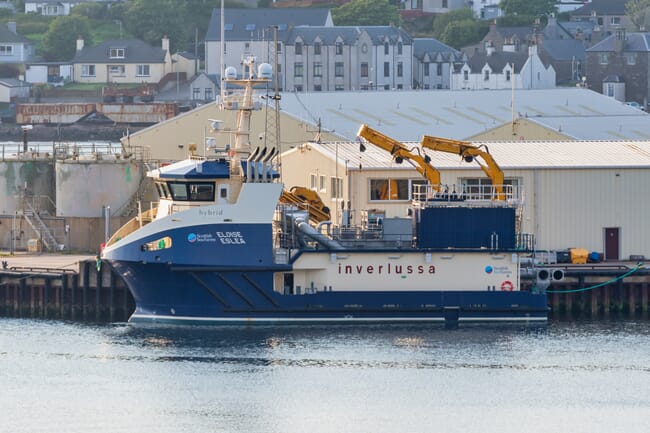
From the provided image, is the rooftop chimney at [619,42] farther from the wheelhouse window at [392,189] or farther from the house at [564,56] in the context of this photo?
the wheelhouse window at [392,189]

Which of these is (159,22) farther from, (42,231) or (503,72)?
(42,231)

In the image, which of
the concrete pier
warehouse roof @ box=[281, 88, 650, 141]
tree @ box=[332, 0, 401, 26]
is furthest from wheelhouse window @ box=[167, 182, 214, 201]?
tree @ box=[332, 0, 401, 26]

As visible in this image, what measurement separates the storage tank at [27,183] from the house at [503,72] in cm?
7445

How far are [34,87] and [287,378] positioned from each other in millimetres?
117808

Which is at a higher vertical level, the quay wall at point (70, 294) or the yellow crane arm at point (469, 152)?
the yellow crane arm at point (469, 152)

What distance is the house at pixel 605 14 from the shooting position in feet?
563

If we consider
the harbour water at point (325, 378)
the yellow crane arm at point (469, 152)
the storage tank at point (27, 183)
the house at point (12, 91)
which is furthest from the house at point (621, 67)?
the harbour water at point (325, 378)

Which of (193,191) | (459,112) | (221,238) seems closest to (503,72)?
(459,112)

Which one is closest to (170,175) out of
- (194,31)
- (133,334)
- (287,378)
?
(133,334)

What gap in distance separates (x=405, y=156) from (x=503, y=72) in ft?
286

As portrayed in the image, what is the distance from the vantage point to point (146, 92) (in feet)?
511

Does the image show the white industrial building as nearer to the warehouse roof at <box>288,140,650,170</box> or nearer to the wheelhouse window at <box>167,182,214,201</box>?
the warehouse roof at <box>288,140,650,170</box>

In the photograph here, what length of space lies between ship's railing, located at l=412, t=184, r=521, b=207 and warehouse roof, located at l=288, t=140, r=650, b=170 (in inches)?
25.8

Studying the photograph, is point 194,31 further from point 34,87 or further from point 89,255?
point 89,255
